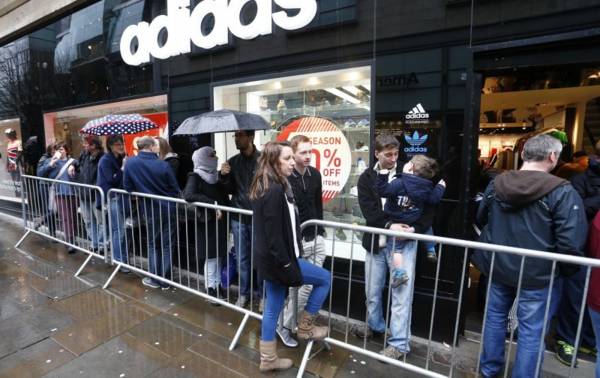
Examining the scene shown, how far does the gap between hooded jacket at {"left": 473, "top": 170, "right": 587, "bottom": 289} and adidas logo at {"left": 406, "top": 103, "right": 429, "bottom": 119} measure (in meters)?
1.19

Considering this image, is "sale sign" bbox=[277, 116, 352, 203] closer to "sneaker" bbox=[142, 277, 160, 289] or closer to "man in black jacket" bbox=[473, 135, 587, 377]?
"man in black jacket" bbox=[473, 135, 587, 377]

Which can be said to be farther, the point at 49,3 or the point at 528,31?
the point at 49,3

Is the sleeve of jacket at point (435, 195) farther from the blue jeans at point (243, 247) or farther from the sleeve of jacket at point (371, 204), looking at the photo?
the blue jeans at point (243, 247)

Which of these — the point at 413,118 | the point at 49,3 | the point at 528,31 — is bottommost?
the point at 413,118

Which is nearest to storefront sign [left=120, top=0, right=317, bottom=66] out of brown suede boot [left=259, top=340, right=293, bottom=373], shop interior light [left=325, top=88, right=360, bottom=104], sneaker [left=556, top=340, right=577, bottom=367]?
shop interior light [left=325, top=88, right=360, bottom=104]

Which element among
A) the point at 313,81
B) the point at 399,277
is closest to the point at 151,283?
the point at 399,277

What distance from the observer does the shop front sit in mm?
3516

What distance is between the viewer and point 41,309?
4184mm

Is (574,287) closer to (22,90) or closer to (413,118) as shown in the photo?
(413,118)

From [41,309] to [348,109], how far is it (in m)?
4.40

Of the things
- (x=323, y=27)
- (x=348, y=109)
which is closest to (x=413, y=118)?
(x=348, y=109)

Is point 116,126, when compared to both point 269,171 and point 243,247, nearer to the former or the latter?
point 243,247

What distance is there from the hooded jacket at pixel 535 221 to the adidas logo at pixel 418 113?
1.19m

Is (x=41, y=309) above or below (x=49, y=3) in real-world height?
below
